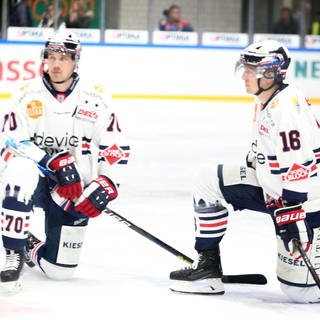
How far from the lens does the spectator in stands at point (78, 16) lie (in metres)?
11.0

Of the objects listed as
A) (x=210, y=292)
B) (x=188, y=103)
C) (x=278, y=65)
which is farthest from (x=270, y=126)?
(x=188, y=103)

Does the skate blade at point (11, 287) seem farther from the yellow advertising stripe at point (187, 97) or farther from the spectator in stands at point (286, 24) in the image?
the spectator in stands at point (286, 24)

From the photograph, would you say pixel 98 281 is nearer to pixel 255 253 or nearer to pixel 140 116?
pixel 255 253

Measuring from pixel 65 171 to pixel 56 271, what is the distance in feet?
1.26

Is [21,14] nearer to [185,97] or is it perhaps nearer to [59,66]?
[185,97]

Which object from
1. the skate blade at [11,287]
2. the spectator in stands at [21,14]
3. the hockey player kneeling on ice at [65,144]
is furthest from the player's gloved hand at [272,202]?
the spectator in stands at [21,14]

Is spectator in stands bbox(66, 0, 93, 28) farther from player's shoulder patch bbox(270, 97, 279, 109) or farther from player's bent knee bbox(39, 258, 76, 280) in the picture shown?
player's shoulder patch bbox(270, 97, 279, 109)

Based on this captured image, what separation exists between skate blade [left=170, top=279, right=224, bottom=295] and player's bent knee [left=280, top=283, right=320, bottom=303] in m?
0.24

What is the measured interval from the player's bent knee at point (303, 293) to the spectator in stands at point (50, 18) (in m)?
7.84

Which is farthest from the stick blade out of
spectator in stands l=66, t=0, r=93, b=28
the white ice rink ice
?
spectator in stands l=66, t=0, r=93, b=28

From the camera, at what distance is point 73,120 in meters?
3.67

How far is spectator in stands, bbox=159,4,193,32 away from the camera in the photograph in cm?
1127

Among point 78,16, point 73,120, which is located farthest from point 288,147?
point 78,16

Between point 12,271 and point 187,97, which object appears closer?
point 12,271
